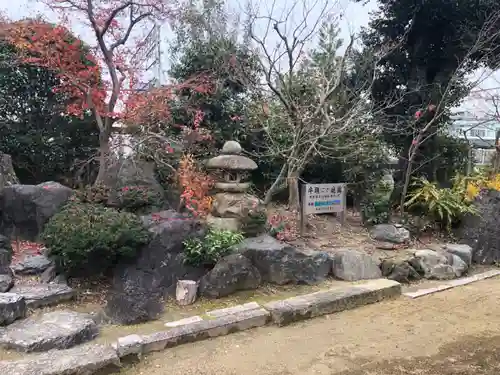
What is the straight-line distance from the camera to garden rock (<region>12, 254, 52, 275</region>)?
4.84 metres

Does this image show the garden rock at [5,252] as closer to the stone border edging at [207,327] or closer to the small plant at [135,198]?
the small plant at [135,198]

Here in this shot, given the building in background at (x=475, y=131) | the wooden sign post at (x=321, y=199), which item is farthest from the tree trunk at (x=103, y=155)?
the building in background at (x=475, y=131)

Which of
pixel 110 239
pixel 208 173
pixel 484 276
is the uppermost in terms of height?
pixel 208 173

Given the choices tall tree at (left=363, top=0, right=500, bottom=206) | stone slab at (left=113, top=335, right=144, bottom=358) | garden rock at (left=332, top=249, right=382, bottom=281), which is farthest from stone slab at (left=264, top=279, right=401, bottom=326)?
tall tree at (left=363, top=0, right=500, bottom=206)

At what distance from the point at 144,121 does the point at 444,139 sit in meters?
7.53

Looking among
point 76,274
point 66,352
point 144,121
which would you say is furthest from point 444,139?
point 66,352

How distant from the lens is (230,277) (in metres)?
4.65

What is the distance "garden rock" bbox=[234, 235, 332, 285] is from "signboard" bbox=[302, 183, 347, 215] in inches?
49.3

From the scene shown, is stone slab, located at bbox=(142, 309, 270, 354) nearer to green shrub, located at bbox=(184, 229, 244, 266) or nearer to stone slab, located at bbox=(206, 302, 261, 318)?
stone slab, located at bbox=(206, 302, 261, 318)

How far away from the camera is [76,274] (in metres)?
4.71

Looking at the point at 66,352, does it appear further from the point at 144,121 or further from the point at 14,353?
the point at 144,121

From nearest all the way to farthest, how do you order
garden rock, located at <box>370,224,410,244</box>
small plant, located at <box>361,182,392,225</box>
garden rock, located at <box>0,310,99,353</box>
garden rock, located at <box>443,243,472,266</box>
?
garden rock, located at <box>0,310,99,353</box> < garden rock, located at <box>443,243,472,266</box> < garden rock, located at <box>370,224,410,244</box> < small plant, located at <box>361,182,392,225</box>

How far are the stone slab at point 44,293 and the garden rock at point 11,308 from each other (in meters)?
0.25

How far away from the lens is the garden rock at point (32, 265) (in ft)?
15.9
